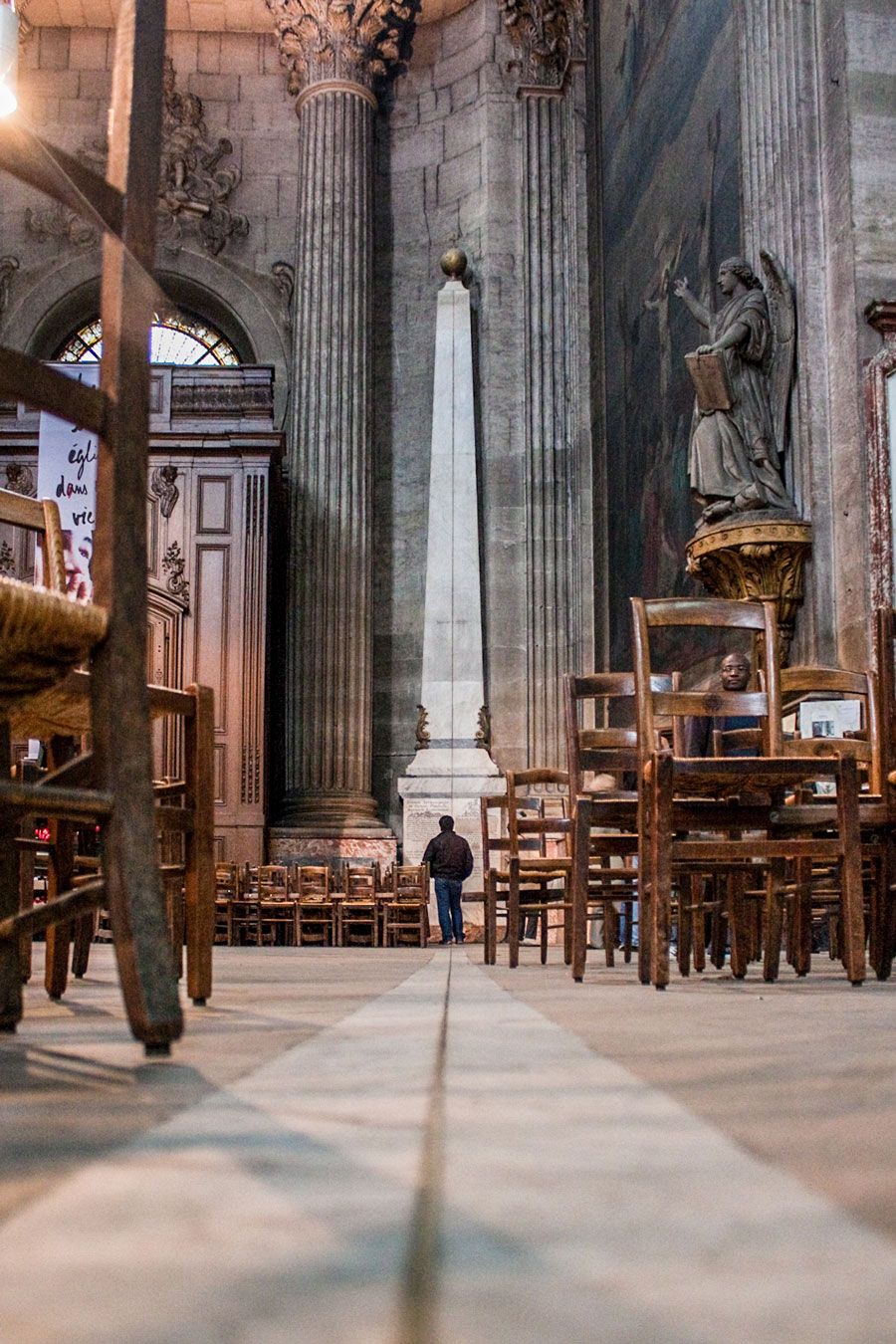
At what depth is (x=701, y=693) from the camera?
379 centimetres

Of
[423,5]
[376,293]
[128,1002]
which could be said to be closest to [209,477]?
[376,293]

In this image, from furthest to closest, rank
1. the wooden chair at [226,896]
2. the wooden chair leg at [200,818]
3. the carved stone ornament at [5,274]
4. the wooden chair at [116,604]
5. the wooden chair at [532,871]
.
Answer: the carved stone ornament at [5,274], the wooden chair at [226,896], the wooden chair at [532,871], the wooden chair leg at [200,818], the wooden chair at [116,604]

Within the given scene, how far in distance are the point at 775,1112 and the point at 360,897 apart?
11.1 metres

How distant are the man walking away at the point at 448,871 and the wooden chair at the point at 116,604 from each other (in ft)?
33.2

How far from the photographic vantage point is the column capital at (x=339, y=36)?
48.6 feet

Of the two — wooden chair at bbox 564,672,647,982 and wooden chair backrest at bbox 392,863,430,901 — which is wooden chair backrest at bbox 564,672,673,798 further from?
wooden chair backrest at bbox 392,863,430,901

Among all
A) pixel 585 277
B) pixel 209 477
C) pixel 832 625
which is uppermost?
pixel 585 277

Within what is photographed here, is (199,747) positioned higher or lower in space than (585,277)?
lower

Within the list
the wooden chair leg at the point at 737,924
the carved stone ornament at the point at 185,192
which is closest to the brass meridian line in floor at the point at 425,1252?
the wooden chair leg at the point at 737,924

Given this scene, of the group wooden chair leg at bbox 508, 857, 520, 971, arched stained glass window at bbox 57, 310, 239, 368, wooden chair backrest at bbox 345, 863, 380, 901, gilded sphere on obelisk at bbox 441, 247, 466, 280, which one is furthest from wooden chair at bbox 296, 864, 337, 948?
arched stained glass window at bbox 57, 310, 239, 368

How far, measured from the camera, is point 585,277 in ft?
48.2

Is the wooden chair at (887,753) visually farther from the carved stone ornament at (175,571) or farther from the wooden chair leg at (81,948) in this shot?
the carved stone ornament at (175,571)

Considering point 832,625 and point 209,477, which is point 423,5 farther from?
point 832,625

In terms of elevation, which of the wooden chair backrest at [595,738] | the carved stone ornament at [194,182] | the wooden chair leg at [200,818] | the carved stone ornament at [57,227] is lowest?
the wooden chair leg at [200,818]
